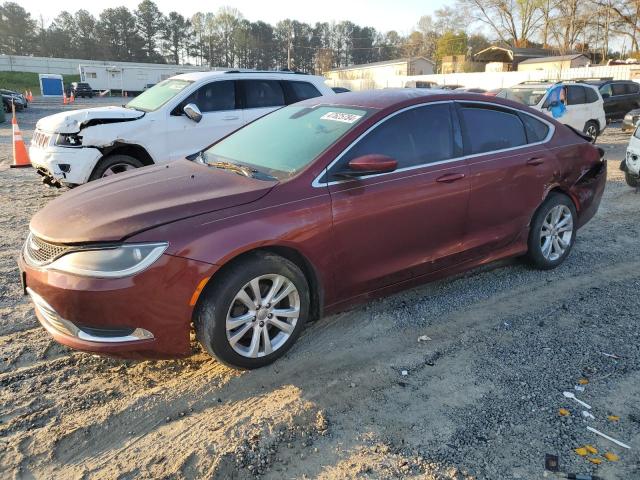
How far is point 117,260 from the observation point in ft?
9.09

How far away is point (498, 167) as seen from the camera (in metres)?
4.28

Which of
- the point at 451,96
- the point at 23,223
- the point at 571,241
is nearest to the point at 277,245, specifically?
the point at 451,96

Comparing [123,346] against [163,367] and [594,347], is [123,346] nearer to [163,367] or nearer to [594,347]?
[163,367]

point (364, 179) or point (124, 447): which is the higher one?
point (364, 179)

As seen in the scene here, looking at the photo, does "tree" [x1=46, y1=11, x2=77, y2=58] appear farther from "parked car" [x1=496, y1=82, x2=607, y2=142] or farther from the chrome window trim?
the chrome window trim

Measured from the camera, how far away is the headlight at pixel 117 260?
2754 millimetres

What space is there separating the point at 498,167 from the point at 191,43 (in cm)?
10076

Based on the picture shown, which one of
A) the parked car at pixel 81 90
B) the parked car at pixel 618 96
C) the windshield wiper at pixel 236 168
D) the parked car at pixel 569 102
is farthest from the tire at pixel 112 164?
the parked car at pixel 81 90

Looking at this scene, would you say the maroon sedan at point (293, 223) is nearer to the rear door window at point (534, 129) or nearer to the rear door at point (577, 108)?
the rear door window at point (534, 129)

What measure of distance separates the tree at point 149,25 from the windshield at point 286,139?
9484cm

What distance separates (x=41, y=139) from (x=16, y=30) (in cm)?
9120

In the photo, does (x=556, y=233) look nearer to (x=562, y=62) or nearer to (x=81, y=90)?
(x=562, y=62)

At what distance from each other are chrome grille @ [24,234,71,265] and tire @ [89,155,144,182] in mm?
3952

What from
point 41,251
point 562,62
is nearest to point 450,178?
point 41,251
